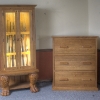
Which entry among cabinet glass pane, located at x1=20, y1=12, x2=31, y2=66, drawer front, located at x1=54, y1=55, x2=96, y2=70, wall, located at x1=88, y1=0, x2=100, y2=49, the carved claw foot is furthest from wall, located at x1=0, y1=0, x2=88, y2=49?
the carved claw foot

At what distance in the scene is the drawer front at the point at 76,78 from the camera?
12.3 ft

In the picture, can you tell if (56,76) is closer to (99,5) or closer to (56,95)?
(56,95)

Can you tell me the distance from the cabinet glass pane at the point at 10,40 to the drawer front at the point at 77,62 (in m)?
0.80

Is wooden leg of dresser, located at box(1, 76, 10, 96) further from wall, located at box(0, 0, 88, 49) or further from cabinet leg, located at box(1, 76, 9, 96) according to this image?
wall, located at box(0, 0, 88, 49)

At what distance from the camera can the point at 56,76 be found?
378 cm

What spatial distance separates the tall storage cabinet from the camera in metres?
3.58

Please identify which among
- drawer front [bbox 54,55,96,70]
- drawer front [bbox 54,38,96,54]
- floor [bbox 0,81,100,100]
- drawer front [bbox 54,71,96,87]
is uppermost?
drawer front [bbox 54,38,96,54]

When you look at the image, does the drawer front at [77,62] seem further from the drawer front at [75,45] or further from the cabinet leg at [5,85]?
the cabinet leg at [5,85]

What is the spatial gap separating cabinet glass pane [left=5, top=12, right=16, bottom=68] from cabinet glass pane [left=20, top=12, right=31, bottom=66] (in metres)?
0.14

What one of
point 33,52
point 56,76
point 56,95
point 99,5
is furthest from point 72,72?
point 99,5

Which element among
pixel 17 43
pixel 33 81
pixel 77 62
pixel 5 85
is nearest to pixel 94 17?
pixel 77 62

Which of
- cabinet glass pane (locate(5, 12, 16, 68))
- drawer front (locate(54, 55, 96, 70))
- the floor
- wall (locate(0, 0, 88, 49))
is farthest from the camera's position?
wall (locate(0, 0, 88, 49))

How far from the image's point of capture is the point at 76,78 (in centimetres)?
376

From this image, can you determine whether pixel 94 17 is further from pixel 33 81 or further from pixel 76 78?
pixel 33 81
